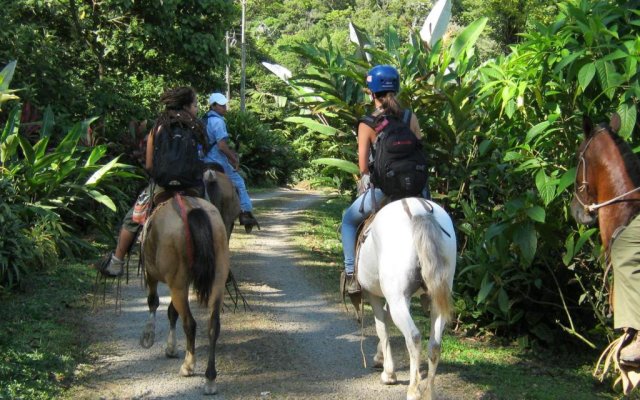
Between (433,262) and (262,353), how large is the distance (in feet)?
7.98

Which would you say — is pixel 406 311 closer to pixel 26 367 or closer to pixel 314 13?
pixel 26 367

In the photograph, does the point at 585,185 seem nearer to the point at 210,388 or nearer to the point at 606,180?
the point at 606,180

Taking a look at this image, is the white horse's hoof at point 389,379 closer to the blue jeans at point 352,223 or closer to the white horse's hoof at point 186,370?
the blue jeans at point 352,223

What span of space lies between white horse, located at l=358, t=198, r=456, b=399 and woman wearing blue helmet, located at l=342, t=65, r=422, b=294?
643mm

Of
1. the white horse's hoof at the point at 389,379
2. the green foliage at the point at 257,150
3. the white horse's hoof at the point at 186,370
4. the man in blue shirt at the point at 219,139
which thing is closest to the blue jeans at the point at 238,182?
the man in blue shirt at the point at 219,139

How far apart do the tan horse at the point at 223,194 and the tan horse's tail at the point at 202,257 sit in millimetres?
2585

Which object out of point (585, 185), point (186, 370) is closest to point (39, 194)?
point (186, 370)

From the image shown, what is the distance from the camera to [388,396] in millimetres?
5676

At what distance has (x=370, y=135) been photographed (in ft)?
19.5

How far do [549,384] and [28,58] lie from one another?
977 cm

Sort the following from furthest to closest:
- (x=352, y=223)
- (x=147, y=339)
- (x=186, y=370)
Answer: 1. (x=147, y=339)
2. (x=352, y=223)
3. (x=186, y=370)

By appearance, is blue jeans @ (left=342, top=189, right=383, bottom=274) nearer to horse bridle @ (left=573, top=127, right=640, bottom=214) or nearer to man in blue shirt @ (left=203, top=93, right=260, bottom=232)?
horse bridle @ (left=573, top=127, right=640, bottom=214)

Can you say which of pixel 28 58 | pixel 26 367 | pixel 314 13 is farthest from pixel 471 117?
pixel 314 13

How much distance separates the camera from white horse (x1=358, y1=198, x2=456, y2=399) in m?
4.98
